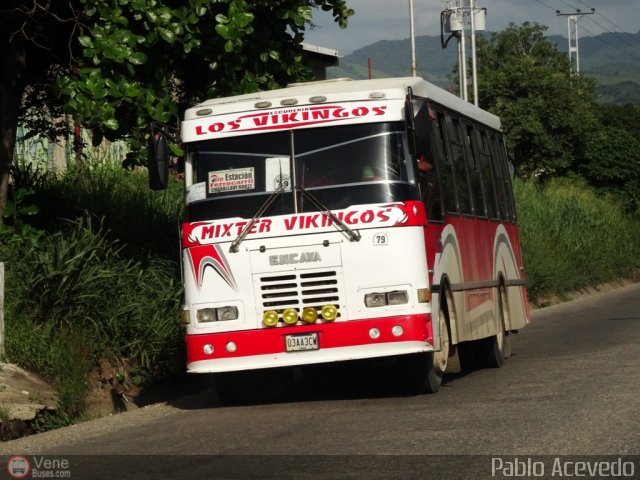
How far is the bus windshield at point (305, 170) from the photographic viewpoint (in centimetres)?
1274

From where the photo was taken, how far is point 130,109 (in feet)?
48.4

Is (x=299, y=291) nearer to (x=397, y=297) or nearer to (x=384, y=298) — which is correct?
(x=384, y=298)

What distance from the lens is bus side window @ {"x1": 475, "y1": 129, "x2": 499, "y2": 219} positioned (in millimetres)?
16719

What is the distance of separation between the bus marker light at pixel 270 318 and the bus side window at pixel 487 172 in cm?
473

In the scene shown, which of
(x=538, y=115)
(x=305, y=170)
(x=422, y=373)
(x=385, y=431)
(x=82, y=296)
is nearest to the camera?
(x=385, y=431)

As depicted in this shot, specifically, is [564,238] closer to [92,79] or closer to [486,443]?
[92,79]

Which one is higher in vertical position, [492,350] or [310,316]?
[310,316]

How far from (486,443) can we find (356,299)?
11.4 feet

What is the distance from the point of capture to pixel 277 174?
13.0 meters

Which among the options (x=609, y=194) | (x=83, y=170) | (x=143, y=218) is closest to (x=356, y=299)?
(x=143, y=218)

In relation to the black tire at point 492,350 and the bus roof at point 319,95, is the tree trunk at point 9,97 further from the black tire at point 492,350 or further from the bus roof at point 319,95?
the black tire at point 492,350

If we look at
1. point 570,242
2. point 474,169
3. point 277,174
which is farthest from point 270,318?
point 570,242
